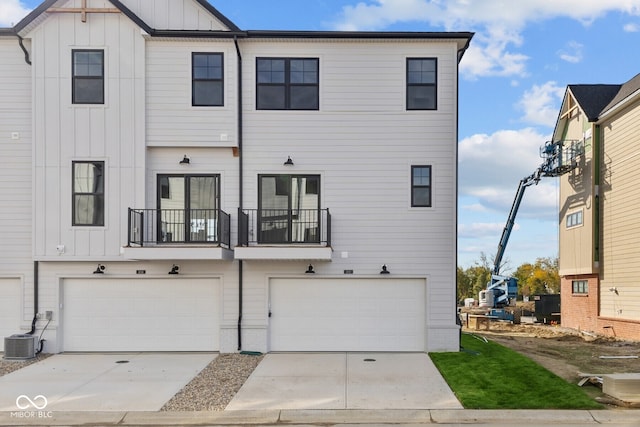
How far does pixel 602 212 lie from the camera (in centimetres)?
1875

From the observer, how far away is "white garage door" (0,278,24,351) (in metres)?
12.7

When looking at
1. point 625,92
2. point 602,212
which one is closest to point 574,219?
point 602,212

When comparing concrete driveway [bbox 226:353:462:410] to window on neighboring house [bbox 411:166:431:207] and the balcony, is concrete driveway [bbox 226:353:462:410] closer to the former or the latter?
the balcony

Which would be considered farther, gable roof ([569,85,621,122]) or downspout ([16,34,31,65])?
gable roof ([569,85,621,122])

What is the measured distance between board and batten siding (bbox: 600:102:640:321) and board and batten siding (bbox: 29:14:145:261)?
14.8 m

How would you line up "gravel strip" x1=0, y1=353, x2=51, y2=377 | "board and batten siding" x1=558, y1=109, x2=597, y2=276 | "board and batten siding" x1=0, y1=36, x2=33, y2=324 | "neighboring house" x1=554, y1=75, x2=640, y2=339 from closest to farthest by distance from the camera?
"gravel strip" x1=0, y1=353, x2=51, y2=377
"board and batten siding" x1=0, y1=36, x2=33, y2=324
"neighboring house" x1=554, y1=75, x2=640, y2=339
"board and batten siding" x1=558, y1=109, x2=597, y2=276

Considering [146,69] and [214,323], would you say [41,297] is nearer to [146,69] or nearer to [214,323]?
[214,323]

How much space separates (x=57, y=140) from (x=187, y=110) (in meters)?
3.17

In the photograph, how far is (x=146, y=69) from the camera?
1252 centimetres

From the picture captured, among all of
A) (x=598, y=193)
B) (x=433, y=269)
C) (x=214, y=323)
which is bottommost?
(x=214, y=323)

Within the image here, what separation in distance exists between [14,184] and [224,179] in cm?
514

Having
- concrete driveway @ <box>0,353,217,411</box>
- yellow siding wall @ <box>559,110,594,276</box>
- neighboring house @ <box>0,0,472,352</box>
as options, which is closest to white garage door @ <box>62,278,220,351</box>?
neighboring house @ <box>0,0,472,352</box>

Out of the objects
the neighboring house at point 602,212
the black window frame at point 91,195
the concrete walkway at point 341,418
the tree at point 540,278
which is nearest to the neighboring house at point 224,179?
the black window frame at point 91,195

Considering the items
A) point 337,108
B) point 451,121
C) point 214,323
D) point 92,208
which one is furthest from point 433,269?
point 92,208
